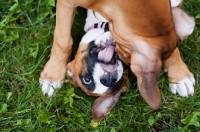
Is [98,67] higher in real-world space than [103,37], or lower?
lower

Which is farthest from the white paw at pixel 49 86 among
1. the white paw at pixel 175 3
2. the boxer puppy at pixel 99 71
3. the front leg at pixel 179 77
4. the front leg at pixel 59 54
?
the white paw at pixel 175 3

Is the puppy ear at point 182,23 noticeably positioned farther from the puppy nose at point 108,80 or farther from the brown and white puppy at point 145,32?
the puppy nose at point 108,80

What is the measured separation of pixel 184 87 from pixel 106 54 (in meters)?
0.73

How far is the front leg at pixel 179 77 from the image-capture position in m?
3.95

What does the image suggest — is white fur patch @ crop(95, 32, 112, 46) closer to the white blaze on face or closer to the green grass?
the white blaze on face

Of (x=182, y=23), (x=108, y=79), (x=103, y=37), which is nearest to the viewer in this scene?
(x=182, y=23)

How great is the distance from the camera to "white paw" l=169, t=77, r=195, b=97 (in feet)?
13.0

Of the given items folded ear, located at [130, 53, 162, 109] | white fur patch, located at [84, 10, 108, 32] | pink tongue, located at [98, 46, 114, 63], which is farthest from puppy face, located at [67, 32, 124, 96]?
folded ear, located at [130, 53, 162, 109]

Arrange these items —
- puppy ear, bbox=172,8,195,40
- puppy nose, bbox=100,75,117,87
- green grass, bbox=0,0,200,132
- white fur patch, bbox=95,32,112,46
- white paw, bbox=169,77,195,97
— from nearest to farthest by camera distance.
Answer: puppy ear, bbox=172,8,195,40 → puppy nose, bbox=100,75,117,87 → white fur patch, bbox=95,32,112,46 → green grass, bbox=0,0,200,132 → white paw, bbox=169,77,195,97

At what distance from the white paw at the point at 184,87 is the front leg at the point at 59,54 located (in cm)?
88

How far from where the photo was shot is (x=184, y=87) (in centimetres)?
395

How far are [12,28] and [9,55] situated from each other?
24cm

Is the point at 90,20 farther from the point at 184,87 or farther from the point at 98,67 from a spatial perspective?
the point at 184,87

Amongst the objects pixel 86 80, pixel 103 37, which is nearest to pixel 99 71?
pixel 86 80
